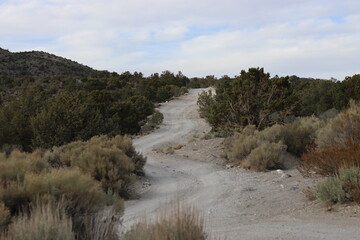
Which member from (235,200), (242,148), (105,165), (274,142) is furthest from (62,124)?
(235,200)

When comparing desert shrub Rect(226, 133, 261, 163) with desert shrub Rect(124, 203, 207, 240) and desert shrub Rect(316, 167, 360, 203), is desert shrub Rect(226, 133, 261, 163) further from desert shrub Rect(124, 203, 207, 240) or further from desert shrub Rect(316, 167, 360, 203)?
desert shrub Rect(124, 203, 207, 240)

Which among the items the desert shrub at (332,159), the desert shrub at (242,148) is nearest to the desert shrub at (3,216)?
the desert shrub at (332,159)

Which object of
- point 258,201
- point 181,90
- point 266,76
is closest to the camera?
point 258,201

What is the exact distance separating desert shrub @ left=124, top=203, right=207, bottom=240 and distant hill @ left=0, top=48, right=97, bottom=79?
73.4 m

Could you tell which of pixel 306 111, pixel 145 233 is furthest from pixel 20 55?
pixel 145 233

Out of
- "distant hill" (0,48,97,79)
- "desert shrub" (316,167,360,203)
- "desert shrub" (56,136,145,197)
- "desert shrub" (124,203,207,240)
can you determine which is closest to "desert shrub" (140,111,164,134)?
"desert shrub" (56,136,145,197)

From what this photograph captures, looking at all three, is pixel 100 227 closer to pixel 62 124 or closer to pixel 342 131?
pixel 342 131

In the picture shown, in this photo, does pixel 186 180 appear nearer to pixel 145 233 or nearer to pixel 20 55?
pixel 145 233

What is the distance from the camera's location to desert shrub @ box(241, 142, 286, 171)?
57.0 ft

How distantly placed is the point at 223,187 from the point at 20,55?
3087 inches

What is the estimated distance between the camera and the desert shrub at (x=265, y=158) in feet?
57.0

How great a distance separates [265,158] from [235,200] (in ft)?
16.7

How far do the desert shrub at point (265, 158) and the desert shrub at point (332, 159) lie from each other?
5048mm

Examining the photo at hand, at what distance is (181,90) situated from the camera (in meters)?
62.0
